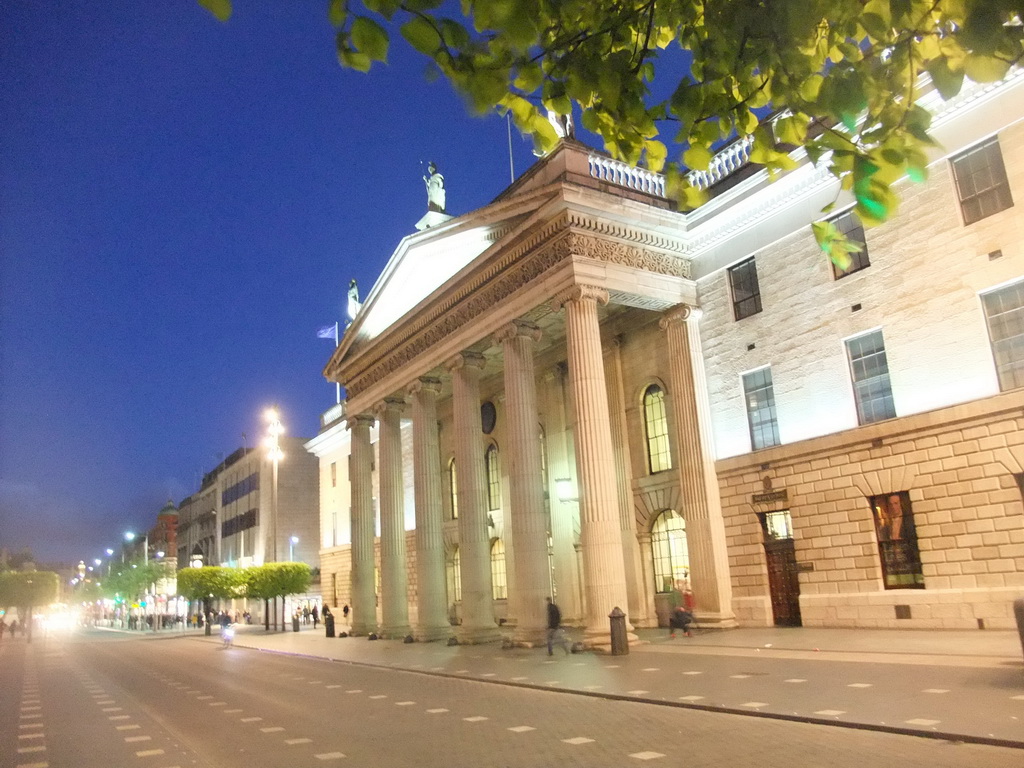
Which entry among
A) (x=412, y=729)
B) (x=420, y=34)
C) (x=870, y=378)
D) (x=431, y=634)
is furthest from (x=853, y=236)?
(x=431, y=634)

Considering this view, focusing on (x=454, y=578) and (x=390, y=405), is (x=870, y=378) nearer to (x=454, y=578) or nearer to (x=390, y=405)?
(x=390, y=405)

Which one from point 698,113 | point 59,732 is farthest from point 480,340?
point 698,113

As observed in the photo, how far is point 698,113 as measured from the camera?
19.2 feet

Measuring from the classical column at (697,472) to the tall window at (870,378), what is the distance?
4664 millimetres

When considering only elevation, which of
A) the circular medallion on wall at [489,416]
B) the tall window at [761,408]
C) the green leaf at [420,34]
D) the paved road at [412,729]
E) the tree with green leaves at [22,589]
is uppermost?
the circular medallion on wall at [489,416]

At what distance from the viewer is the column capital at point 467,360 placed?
2845 cm

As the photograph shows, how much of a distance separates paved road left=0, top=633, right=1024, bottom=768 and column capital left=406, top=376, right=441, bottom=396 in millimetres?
13086

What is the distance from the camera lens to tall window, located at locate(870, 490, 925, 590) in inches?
744

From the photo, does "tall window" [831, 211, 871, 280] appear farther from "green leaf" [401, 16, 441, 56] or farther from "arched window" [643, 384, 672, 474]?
"green leaf" [401, 16, 441, 56]

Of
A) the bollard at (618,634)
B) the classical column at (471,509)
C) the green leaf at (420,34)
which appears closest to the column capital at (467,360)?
the classical column at (471,509)

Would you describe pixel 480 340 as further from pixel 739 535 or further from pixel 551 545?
pixel 739 535

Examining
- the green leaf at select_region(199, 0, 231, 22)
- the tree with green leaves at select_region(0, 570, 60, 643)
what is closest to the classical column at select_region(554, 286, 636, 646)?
the green leaf at select_region(199, 0, 231, 22)

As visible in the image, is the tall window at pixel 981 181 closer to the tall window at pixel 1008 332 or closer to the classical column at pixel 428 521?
the tall window at pixel 1008 332

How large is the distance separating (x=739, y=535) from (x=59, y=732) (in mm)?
17078
